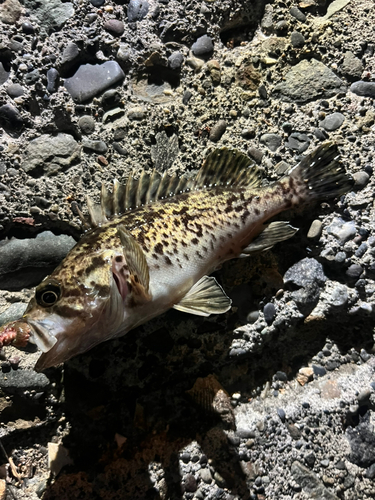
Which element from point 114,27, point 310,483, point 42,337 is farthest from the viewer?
point 114,27

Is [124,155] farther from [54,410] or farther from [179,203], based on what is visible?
[54,410]

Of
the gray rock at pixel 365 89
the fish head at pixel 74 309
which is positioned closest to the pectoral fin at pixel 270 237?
the fish head at pixel 74 309

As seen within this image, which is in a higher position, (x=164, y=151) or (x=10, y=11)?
(x=10, y=11)

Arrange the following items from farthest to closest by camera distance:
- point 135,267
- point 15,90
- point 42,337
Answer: point 15,90 → point 135,267 → point 42,337

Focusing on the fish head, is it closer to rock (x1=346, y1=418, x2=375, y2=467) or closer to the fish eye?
the fish eye

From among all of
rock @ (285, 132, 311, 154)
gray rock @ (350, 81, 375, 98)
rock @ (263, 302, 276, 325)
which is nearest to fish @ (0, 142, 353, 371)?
rock @ (285, 132, 311, 154)

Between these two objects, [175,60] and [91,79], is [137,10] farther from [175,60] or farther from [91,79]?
[91,79]

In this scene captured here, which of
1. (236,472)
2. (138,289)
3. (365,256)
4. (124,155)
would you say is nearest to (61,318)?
(138,289)

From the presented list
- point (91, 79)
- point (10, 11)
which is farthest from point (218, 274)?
point (10, 11)
